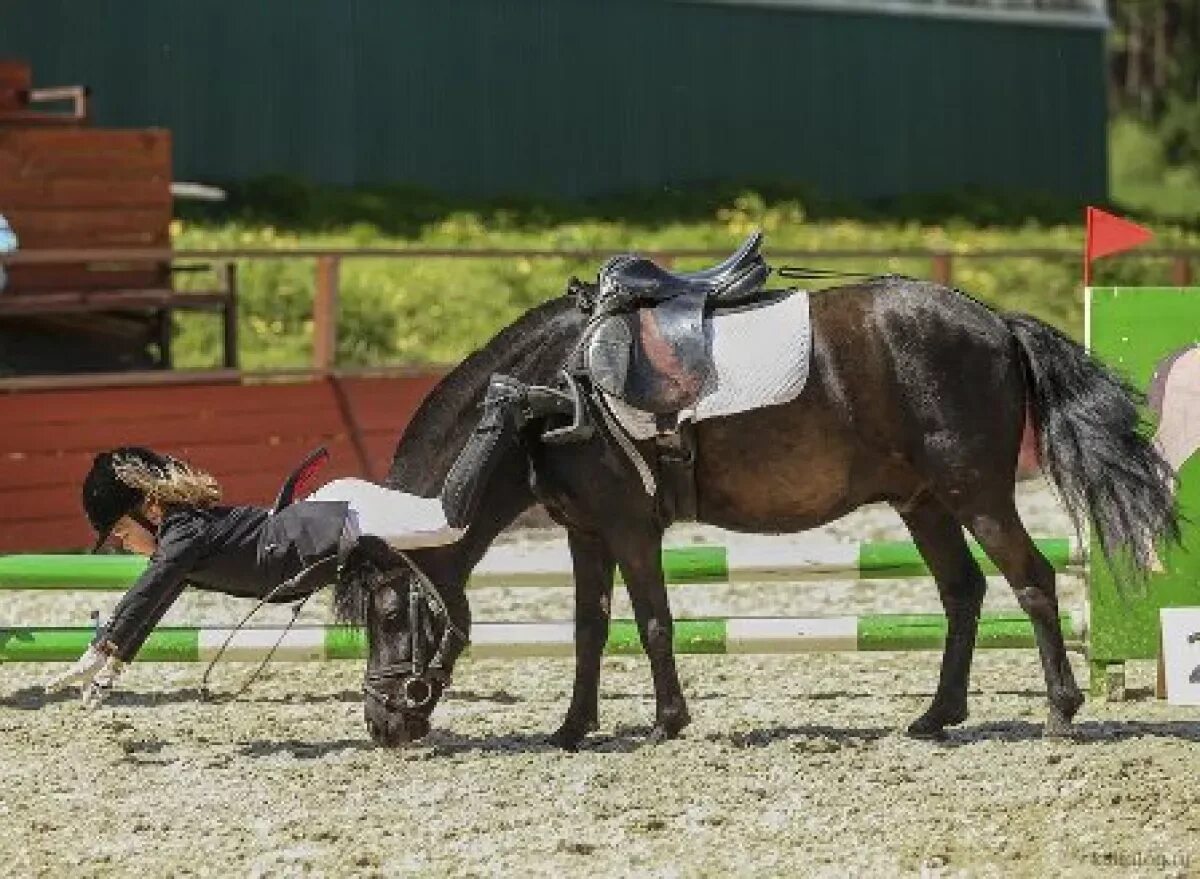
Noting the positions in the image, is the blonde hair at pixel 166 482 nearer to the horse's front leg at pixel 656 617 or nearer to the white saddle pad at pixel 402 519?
the white saddle pad at pixel 402 519

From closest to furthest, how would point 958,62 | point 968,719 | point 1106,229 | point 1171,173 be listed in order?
point 968,719 → point 1106,229 → point 958,62 → point 1171,173

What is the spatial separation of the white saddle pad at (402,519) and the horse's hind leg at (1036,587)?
59.1 inches

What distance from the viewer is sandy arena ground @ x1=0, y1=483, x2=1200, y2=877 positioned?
5.98 metres

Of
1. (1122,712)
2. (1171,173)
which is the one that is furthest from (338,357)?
(1171,173)

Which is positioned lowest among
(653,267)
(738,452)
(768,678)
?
(768,678)

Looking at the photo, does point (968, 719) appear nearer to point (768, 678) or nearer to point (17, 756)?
point (768, 678)

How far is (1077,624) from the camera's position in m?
8.53

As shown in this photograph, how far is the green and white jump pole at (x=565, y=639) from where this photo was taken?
840 centimetres

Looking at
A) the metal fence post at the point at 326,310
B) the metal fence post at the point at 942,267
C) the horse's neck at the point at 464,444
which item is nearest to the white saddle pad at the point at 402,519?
the horse's neck at the point at 464,444

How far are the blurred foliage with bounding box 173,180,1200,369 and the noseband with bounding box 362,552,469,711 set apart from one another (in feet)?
30.4

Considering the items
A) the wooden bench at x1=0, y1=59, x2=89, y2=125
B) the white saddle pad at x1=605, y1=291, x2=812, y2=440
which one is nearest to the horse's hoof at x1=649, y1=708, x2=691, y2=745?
the white saddle pad at x1=605, y1=291, x2=812, y2=440

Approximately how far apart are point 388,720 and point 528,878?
5.04 ft

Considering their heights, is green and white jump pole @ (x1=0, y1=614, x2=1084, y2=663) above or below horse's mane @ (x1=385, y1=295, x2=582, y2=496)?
below

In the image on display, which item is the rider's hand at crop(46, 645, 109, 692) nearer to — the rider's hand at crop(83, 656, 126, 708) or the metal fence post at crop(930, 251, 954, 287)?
the rider's hand at crop(83, 656, 126, 708)
